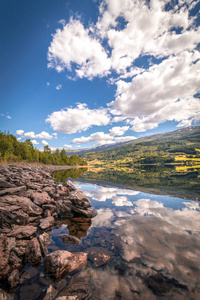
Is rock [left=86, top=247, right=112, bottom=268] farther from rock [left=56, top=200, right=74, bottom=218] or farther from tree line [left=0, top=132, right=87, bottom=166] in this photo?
tree line [left=0, top=132, right=87, bottom=166]

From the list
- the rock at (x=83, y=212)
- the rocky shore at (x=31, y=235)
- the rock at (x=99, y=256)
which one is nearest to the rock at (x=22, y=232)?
the rocky shore at (x=31, y=235)

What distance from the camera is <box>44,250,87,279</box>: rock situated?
6.89 metres

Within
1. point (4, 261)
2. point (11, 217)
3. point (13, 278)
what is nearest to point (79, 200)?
point (11, 217)

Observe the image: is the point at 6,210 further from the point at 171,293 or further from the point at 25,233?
the point at 171,293

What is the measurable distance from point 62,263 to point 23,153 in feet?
368

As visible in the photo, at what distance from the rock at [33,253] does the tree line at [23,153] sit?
3018 inches

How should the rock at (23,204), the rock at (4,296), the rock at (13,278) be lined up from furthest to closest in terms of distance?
1. the rock at (23,204)
2. the rock at (13,278)
3. the rock at (4,296)

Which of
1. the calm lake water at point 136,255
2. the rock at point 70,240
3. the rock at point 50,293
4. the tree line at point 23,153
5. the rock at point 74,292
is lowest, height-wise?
the calm lake water at point 136,255

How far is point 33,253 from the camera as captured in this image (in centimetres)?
799

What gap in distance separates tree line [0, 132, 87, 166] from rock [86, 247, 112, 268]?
259 ft

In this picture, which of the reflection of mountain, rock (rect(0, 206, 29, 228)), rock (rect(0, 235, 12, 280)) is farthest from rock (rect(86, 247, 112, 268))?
the reflection of mountain

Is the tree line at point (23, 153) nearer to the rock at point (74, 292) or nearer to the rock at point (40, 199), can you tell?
the rock at point (40, 199)

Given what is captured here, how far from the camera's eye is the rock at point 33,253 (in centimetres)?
783

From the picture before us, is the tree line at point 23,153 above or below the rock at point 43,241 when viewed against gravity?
above
